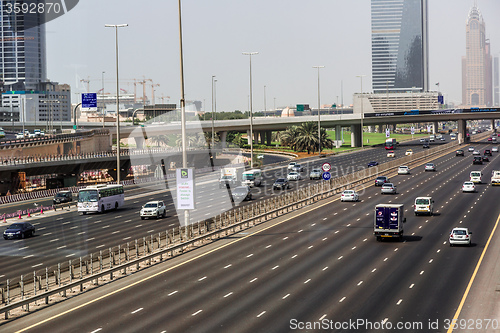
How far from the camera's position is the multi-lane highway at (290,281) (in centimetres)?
2517

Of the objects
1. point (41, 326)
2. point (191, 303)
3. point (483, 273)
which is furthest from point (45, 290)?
point (483, 273)

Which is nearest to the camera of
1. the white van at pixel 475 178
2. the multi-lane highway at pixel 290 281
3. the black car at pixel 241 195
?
the multi-lane highway at pixel 290 281

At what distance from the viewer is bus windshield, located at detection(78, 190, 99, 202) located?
62156 mm

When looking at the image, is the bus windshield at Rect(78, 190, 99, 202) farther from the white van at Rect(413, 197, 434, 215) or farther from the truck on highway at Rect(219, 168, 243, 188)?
the white van at Rect(413, 197, 434, 215)

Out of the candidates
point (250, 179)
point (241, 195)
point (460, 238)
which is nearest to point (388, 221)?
point (460, 238)

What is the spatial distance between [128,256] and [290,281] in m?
9.19

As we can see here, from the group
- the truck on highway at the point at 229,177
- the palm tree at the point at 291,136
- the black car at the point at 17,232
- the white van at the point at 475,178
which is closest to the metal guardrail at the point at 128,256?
the black car at the point at 17,232

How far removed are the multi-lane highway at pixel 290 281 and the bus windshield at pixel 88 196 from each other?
236 inches

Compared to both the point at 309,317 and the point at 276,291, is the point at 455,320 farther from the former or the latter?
the point at 276,291

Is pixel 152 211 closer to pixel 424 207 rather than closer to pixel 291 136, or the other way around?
pixel 424 207

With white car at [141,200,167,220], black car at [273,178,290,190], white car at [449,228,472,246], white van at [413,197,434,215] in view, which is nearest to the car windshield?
white van at [413,197,434,215]

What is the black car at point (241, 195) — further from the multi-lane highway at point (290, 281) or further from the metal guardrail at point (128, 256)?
the multi-lane highway at point (290, 281)

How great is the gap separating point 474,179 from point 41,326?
67.7 metres

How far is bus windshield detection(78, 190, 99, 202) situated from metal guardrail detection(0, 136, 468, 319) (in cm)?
1542
